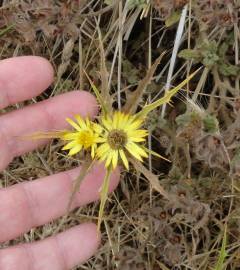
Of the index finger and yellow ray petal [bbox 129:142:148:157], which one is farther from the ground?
the index finger

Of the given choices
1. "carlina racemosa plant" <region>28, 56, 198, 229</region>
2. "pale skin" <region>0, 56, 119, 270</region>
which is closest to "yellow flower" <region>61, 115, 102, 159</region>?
"carlina racemosa plant" <region>28, 56, 198, 229</region>

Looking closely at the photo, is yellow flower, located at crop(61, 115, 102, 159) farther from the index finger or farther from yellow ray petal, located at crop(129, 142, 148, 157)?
the index finger

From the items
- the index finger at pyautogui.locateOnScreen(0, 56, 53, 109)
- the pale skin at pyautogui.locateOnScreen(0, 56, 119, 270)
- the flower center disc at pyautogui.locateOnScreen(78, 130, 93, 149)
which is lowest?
the pale skin at pyautogui.locateOnScreen(0, 56, 119, 270)

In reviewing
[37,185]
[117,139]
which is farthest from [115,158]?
[37,185]

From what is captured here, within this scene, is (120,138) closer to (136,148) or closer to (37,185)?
(136,148)

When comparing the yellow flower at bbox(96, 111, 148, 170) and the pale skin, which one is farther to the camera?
the pale skin

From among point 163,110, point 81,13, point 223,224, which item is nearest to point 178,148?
point 163,110

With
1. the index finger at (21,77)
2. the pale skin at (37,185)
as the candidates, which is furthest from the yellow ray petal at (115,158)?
the index finger at (21,77)
